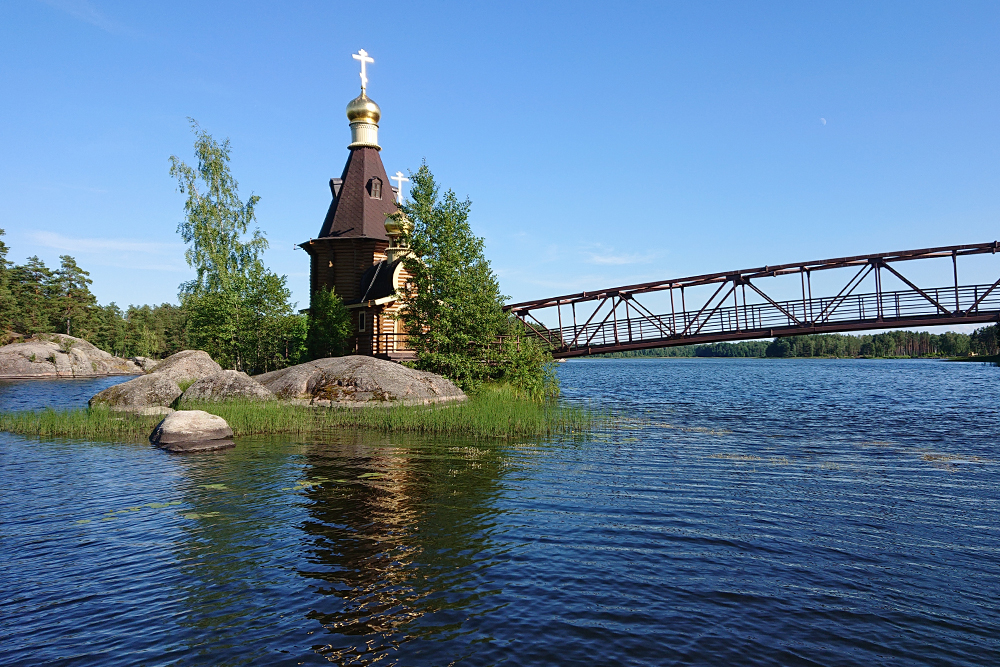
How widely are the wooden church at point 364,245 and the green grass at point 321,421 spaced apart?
45.7 ft

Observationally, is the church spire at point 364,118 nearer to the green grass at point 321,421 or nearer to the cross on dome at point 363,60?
the cross on dome at point 363,60

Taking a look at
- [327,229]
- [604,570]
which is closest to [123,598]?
[604,570]

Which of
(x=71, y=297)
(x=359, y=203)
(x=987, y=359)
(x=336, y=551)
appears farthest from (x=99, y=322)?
(x=987, y=359)

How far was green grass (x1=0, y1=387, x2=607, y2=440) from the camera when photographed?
61.1 ft

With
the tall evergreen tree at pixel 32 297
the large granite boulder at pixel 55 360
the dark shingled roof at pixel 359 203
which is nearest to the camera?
the dark shingled roof at pixel 359 203

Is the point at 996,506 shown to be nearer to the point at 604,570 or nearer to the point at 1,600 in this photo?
the point at 604,570

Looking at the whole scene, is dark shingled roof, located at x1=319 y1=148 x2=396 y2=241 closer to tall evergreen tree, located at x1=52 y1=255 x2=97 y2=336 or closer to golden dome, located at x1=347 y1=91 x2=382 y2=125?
golden dome, located at x1=347 y1=91 x2=382 y2=125

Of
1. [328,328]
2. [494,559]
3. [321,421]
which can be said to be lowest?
[494,559]

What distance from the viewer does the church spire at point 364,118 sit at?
39.2m

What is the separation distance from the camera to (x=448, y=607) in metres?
6.58

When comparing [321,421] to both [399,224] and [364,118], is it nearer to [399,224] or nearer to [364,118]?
[399,224]

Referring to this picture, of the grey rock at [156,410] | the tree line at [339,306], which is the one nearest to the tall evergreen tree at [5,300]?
the tree line at [339,306]

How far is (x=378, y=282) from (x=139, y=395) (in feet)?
52.8

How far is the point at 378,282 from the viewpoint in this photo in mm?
36500
